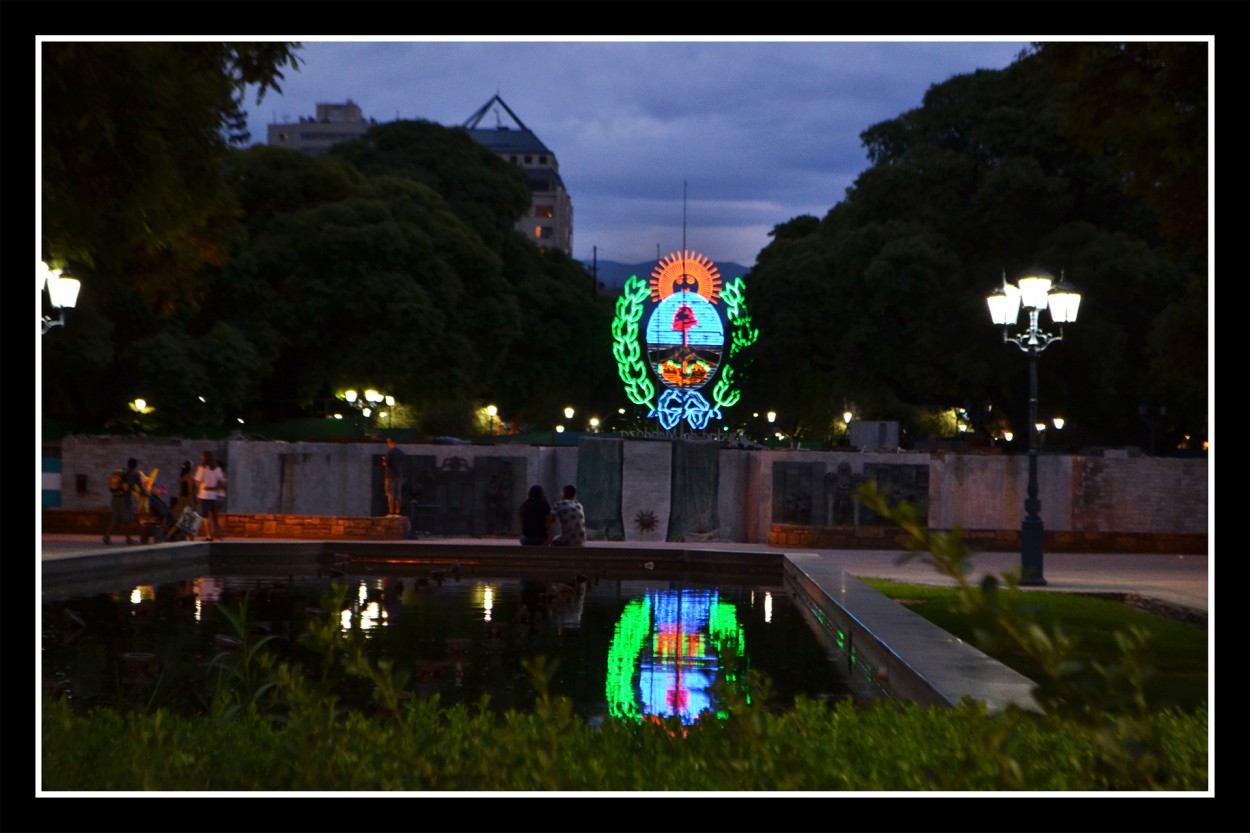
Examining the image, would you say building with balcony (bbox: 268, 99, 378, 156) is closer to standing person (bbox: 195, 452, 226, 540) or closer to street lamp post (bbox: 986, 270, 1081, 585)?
standing person (bbox: 195, 452, 226, 540)

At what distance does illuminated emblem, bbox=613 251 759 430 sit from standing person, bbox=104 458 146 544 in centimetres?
1099

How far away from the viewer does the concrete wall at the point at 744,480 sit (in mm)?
28297

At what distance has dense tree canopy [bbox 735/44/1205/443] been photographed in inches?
1570

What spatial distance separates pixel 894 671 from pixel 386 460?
19395 mm

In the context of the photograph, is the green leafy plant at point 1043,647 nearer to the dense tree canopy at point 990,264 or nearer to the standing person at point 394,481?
the standing person at point 394,481

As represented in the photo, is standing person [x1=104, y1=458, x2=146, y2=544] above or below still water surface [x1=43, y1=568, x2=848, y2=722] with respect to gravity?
above

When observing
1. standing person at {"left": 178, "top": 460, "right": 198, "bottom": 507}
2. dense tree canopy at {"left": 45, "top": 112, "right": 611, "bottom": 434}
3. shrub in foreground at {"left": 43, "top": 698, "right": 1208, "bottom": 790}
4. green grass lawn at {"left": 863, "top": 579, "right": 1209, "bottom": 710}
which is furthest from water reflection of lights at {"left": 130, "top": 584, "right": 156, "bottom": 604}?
dense tree canopy at {"left": 45, "top": 112, "right": 611, "bottom": 434}

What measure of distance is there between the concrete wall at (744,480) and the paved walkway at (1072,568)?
4.11 feet

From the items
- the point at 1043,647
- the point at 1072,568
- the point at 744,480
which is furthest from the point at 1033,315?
the point at 1043,647

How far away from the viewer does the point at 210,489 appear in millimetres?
25062

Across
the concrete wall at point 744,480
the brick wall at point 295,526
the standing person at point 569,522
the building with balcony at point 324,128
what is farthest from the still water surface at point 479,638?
the building with balcony at point 324,128

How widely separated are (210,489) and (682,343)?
36.4ft
